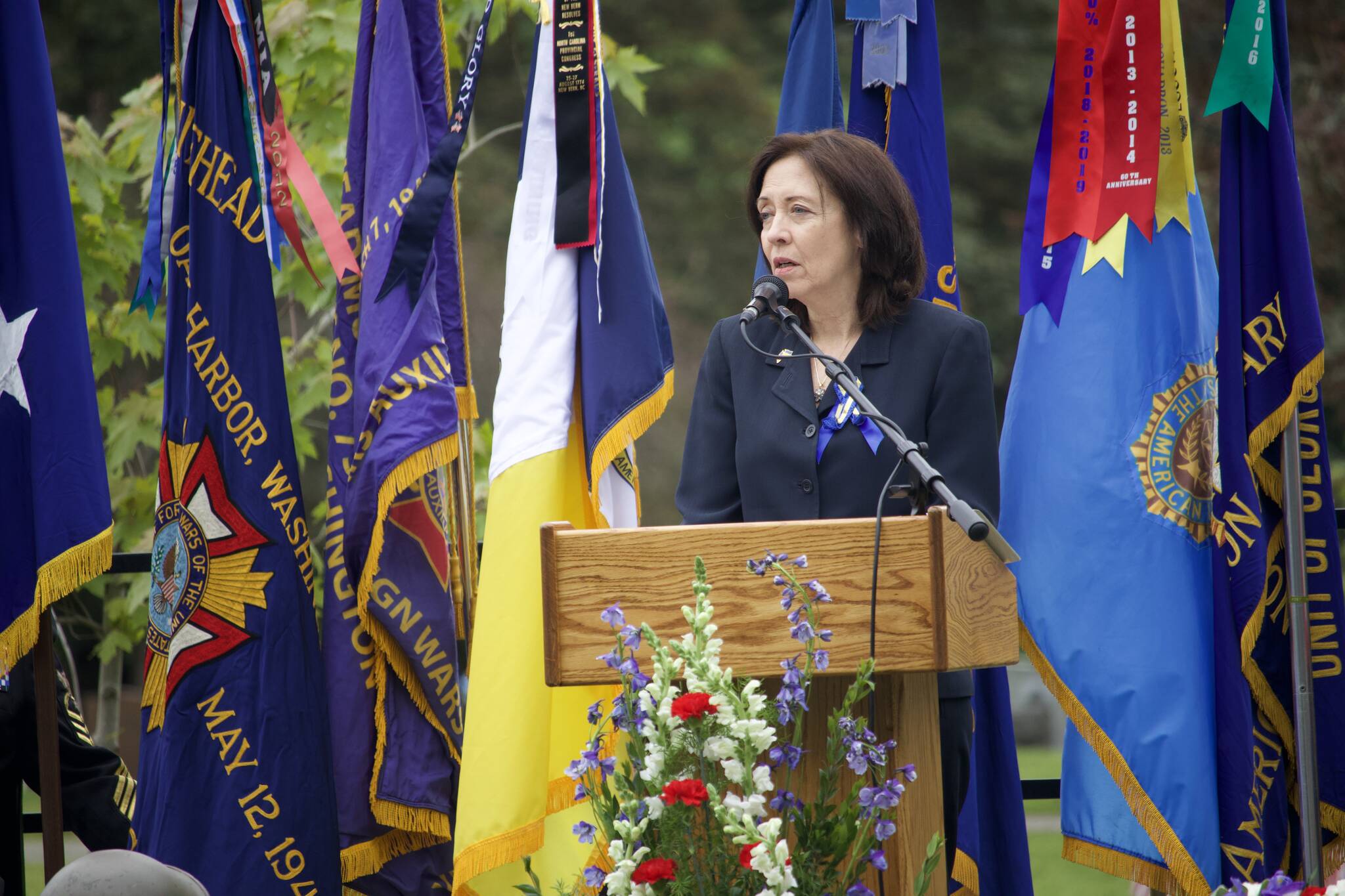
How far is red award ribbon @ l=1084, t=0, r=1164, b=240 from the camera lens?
293 centimetres

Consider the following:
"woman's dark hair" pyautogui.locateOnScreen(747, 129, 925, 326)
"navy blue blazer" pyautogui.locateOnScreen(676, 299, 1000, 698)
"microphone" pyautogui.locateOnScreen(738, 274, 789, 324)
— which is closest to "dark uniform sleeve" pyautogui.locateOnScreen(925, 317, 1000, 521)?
"navy blue blazer" pyautogui.locateOnScreen(676, 299, 1000, 698)

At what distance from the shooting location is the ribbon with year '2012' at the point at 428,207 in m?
2.91

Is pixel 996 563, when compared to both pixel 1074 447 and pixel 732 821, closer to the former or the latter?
pixel 732 821

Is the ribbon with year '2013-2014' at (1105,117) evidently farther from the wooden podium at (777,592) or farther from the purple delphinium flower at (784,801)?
the purple delphinium flower at (784,801)

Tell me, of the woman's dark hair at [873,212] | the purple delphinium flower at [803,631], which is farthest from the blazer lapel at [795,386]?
the purple delphinium flower at [803,631]

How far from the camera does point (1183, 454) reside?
2.92 m

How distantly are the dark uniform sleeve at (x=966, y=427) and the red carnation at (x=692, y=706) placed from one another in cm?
81

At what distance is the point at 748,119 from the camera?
27.9ft

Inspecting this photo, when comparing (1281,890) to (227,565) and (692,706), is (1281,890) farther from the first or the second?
(227,565)

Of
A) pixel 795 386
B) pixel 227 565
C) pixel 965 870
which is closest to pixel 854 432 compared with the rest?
pixel 795 386

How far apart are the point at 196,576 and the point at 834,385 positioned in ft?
4.68

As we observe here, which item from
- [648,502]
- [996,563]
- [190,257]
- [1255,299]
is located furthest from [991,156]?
[996,563]

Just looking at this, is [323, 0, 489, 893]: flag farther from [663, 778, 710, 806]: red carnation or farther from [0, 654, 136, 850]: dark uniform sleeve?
[663, 778, 710, 806]: red carnation

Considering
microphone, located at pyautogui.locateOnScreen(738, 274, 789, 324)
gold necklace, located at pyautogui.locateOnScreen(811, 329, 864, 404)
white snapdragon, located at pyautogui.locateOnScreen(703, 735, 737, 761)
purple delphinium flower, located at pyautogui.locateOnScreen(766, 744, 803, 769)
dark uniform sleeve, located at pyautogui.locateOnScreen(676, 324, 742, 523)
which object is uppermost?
microphone, located at pyautogui.locateOnScreen(738, 274, 789, 324)
